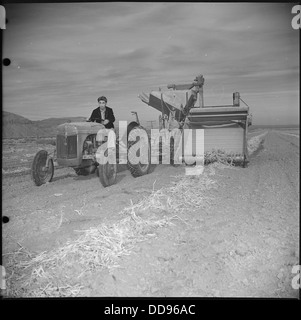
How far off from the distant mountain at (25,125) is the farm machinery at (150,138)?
0.64ft

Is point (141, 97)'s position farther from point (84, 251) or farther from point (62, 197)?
point (84, 251)

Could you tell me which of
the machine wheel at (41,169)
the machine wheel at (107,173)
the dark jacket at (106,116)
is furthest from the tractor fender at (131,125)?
the machine wheel at (41,169)

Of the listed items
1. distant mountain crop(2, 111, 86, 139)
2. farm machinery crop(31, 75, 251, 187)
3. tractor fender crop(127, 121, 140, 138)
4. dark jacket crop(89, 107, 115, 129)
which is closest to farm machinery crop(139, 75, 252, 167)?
farm machinery crop(31, 75, 251, 187)

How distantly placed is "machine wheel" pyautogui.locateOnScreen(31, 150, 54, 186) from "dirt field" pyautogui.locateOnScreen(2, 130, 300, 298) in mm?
356

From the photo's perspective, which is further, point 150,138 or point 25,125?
point 150,138

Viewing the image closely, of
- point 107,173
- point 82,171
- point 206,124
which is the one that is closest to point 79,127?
point 107,173

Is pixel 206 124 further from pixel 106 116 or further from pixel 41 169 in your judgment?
pixel 41 169

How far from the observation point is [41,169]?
523 centimetres

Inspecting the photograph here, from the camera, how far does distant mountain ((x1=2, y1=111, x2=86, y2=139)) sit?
3.32m

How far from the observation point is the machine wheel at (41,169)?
507 cm

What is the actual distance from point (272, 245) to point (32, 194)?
3239 mm

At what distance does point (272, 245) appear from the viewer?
123 inches

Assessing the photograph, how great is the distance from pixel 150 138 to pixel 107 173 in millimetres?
1147

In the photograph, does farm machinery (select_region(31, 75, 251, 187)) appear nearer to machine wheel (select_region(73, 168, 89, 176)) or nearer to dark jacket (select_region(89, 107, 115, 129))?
machine wheel (select_region(73, 168, 89, 176))
